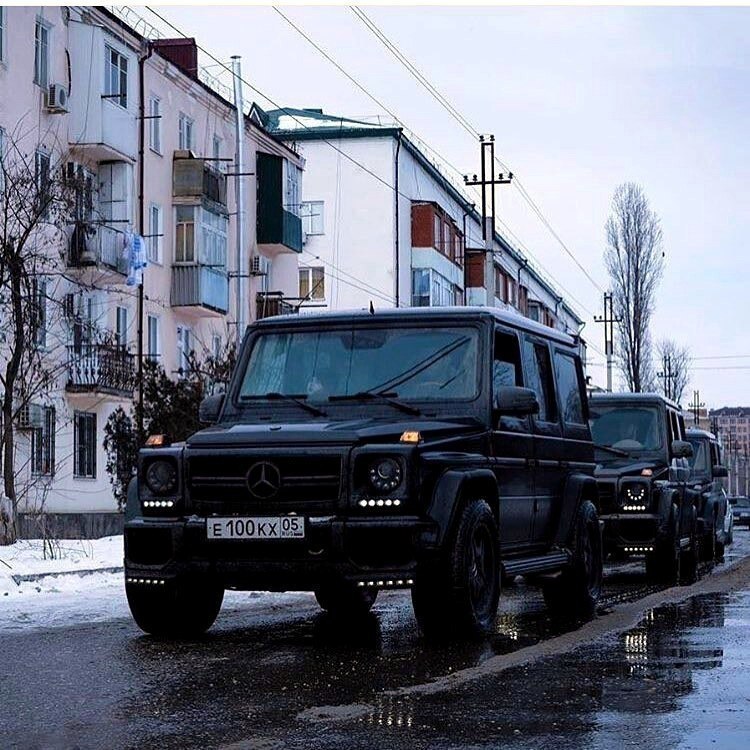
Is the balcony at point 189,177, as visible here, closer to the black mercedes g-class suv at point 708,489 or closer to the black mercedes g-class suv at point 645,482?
the black mercedes g-class suv at point 708,489

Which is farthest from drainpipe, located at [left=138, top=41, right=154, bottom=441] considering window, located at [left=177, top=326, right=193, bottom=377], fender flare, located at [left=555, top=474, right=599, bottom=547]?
fender flare, located at [left=555, top=474, right=599, bottom=547]

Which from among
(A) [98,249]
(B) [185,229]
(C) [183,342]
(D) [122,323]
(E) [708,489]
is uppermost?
(B) [185,229]

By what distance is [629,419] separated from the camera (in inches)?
744

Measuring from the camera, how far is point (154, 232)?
4353 centimetres

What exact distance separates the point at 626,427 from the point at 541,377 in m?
7.14

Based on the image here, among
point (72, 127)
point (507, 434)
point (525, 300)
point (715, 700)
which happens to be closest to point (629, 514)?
point (507, 434)

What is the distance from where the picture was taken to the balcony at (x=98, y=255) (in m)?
37.7

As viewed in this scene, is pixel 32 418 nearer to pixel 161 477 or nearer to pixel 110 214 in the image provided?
pixel 110 214

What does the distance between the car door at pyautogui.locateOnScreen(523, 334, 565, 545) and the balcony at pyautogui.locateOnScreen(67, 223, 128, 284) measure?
26.1 m

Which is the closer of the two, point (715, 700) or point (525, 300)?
point (715, 700)

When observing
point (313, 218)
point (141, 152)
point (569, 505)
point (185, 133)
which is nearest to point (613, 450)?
point (569, 505)

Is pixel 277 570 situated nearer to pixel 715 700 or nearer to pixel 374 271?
pixel 715 700

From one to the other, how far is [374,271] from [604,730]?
59.1 meters

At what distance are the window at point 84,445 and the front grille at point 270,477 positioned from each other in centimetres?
2880
